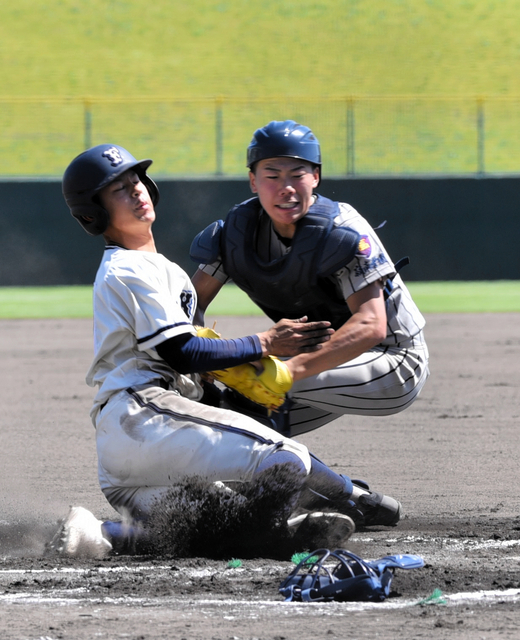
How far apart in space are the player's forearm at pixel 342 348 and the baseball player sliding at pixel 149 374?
0.12ft

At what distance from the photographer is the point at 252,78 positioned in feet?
96.4

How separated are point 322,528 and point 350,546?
0.54ft

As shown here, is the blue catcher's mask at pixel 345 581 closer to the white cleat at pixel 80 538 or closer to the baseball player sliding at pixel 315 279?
the white cleat at pixel 80 538

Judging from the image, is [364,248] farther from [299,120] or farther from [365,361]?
[299,120]

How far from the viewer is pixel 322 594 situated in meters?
3.20

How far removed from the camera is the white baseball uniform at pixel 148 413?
379 centimetres

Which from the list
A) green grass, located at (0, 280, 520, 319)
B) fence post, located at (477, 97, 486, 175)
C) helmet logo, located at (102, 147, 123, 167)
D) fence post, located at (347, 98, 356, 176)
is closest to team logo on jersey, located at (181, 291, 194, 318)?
helmet logo, located at (102, 147, 123, 167)

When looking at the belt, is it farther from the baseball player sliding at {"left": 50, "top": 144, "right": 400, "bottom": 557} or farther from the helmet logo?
the helmet logo

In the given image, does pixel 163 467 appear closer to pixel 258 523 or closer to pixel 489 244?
pixel 258 523

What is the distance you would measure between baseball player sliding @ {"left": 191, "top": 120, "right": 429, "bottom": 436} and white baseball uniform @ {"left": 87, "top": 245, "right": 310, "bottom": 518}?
0.49 metres

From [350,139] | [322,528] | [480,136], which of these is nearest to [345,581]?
[322,528]

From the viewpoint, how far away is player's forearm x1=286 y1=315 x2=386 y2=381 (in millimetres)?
4176

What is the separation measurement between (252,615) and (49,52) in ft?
98.4

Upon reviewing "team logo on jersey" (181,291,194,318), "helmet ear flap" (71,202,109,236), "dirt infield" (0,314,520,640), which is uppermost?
"helmet ear flap" (71,202,109,236)
